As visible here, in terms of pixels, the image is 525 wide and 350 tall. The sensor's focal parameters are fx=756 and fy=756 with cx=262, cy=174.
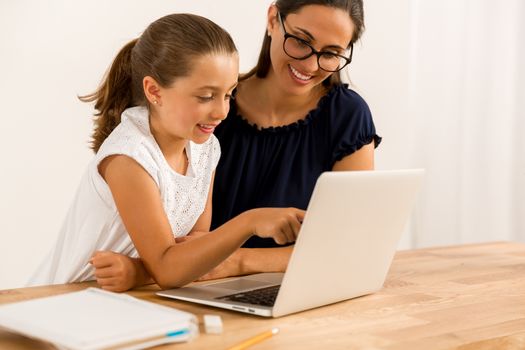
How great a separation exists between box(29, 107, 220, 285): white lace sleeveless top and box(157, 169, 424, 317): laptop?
26cm

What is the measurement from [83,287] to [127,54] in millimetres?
531

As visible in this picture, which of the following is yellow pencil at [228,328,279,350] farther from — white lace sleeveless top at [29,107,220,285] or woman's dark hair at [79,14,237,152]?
woman's dark hair at [79,14,237,152]

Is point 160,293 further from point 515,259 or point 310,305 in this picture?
point 515,259

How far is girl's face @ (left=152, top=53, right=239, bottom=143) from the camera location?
1.45m

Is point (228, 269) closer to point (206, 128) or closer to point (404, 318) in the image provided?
point (206, 128)

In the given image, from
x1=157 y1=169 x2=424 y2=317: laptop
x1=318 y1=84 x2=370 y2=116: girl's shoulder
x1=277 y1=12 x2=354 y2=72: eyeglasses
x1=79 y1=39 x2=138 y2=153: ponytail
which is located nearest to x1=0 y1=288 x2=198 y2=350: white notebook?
x1=157 y1=169 x2=424 y2=317: laptop

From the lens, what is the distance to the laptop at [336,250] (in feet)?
3.69

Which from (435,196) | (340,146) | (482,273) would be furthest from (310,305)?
(435,196)

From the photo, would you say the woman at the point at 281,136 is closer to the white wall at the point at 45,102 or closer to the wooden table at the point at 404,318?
the wooden table at the point at 404,318

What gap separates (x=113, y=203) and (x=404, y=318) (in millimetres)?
641

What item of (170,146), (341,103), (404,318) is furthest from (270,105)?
(404,318)

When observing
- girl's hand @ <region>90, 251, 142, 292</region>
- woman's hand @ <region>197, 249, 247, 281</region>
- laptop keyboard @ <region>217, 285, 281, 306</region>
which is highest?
girl's hand @ <region>90, 251, 142, 292</region>

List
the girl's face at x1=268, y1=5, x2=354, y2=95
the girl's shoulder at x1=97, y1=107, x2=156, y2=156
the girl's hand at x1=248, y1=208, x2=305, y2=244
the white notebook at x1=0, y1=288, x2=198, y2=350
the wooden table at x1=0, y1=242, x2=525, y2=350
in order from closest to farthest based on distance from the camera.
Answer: the white notebook at x1=0, y1=288, x2=198, y2=350
the wooden table at x1=0, y1=242, x2=525, y2=350
the girl's hand at x1=248, y1=208, x2=305, y2=244
the girl's shoulder at x1=97, y1=107, x2=156, y2=156
the girl's face at x1=268, y1=5, x2=354, y2=95

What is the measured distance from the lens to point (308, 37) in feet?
5.62
